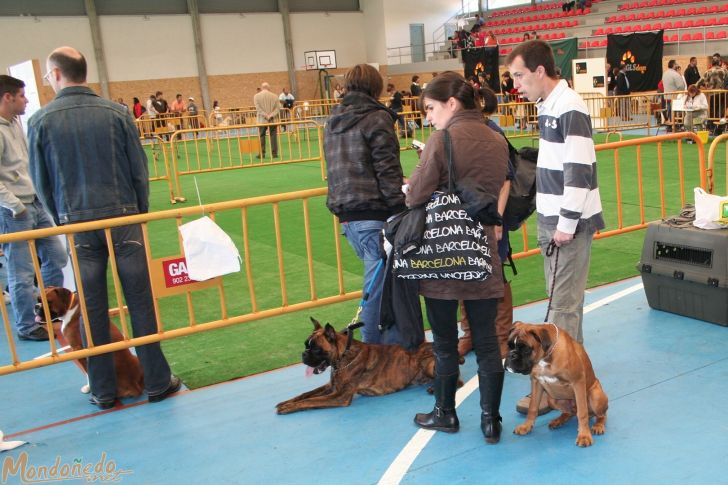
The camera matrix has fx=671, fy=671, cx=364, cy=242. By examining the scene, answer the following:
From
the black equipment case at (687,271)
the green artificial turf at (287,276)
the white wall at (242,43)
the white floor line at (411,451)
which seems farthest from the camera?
the white wall at (242,43)

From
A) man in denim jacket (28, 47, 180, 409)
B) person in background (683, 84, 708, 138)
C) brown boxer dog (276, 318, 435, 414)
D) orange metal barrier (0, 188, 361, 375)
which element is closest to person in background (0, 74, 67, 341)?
orange metal barrier (0, 188, 361, 375)

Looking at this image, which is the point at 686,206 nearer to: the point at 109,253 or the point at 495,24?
the point at 109,253

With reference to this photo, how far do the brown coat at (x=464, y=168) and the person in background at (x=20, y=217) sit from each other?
336cm

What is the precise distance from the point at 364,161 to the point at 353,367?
4.13 ft

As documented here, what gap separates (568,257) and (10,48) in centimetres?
3075

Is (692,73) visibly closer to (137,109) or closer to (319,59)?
(319,59)

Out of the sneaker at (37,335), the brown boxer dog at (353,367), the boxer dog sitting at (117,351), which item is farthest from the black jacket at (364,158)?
the sneaker at (37,335)

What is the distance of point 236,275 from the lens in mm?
7262

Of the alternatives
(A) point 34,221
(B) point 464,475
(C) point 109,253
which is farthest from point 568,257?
(A) point 34,221

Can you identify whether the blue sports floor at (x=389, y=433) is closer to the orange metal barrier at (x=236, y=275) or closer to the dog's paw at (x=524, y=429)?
the dog's paw at (x=524, y=429)

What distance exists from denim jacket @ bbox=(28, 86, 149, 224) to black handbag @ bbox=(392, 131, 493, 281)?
2.02 m

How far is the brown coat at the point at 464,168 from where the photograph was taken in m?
3.15

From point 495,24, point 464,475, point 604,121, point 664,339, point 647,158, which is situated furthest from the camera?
point 495,24

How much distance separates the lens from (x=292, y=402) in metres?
4.15
